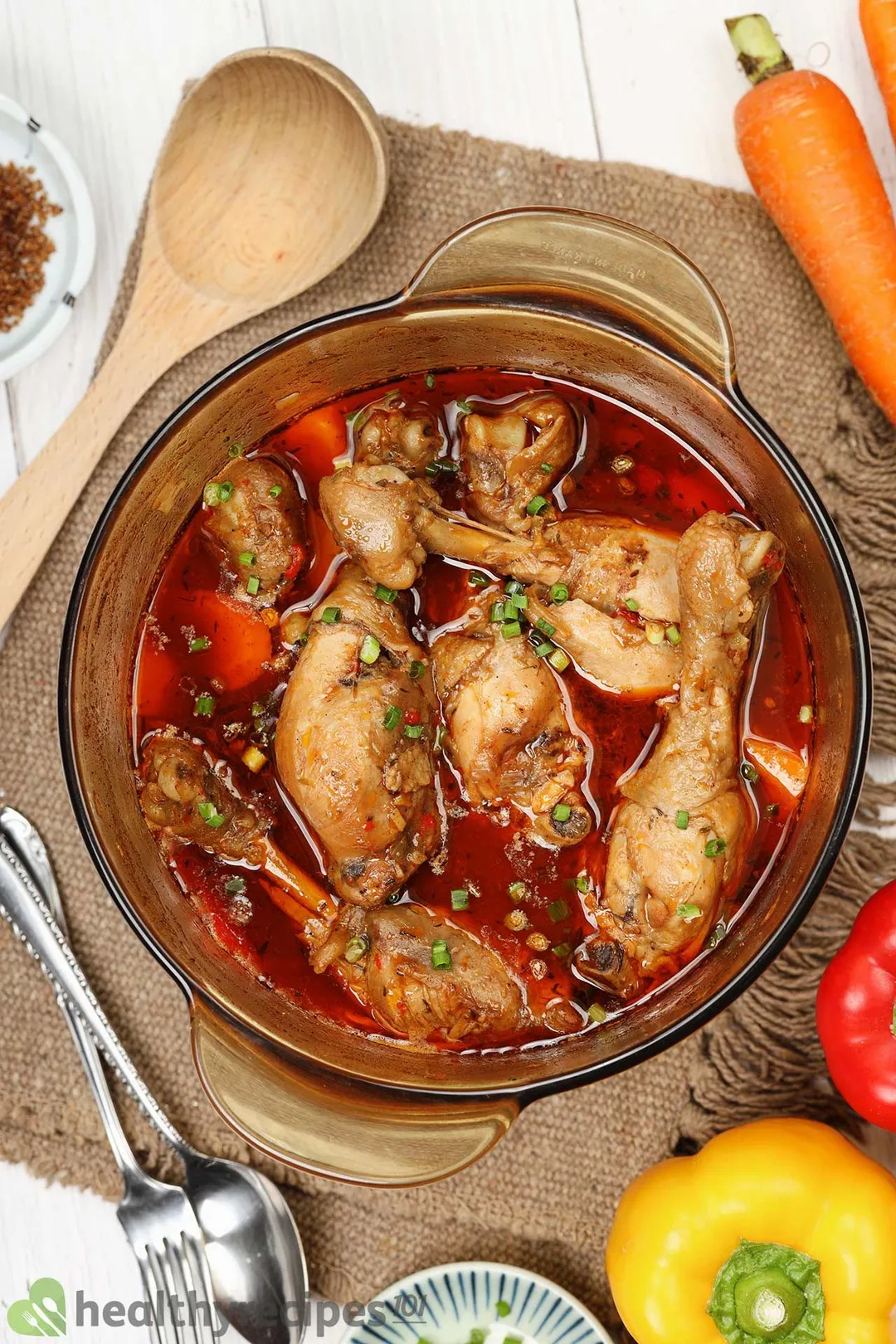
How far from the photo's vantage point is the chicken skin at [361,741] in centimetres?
213

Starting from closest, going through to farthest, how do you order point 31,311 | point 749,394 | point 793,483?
point 793,483 < point 749,394 < point 31,311

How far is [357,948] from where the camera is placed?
2.21 metres

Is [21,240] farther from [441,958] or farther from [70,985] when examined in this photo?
[441,958]

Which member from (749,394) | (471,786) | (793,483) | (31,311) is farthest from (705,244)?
(31,311)

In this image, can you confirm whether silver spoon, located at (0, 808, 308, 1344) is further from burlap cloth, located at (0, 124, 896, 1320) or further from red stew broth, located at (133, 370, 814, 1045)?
red stew broth, located at (133, 370, 814, 1045)

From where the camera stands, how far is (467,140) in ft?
8.34

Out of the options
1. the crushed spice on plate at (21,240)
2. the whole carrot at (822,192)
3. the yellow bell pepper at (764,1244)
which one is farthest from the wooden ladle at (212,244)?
the yellow bell pepper at (764,1244)

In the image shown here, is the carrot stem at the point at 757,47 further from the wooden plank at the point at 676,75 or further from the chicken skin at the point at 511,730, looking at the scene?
the chicken skin at the point at 511,730

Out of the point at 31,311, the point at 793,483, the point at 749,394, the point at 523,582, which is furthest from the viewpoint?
the point at 31,311

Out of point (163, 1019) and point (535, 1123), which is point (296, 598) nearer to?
point (163, 1019)

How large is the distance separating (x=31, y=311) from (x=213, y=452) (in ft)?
2.65

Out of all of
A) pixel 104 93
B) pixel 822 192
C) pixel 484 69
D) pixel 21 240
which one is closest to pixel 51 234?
pixel 21 240

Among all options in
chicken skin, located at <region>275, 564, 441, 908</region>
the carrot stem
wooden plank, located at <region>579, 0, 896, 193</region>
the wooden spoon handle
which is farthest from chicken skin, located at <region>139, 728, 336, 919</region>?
the carrot stem

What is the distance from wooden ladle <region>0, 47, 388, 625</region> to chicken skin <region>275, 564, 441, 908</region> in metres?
0.72
